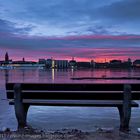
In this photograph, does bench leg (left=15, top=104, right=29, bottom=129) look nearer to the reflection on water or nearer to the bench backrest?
the bench backrest

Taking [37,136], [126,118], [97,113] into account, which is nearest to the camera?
[37,136]

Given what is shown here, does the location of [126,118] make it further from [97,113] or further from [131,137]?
[97,113]

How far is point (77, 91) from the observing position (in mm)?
10391

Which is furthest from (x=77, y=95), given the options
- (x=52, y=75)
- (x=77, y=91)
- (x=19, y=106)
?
(x=52, y=75)

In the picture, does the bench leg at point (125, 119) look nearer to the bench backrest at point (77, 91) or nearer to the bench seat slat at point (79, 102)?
the bench seat slat at point (79, 102)

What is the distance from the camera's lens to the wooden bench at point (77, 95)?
10.3 meters

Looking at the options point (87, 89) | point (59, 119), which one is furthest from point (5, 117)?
point (87, 89)

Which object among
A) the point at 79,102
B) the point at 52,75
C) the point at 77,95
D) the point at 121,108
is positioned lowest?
the point at 52,75

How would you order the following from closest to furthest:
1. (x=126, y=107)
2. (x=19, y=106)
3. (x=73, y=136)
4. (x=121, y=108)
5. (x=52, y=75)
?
(x=73, y=136) < (x=126, y=107) < (x=19, y=106) < (x=121, y=108) < (x=52, y=75)

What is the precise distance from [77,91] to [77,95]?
10 cm

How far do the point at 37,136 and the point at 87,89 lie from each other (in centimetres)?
220

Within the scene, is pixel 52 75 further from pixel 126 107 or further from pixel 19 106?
pixel 126 107

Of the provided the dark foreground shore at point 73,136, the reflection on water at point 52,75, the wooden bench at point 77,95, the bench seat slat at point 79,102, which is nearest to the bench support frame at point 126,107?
the wooden bench at point 77,95

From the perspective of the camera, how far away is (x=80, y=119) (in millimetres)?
12414
